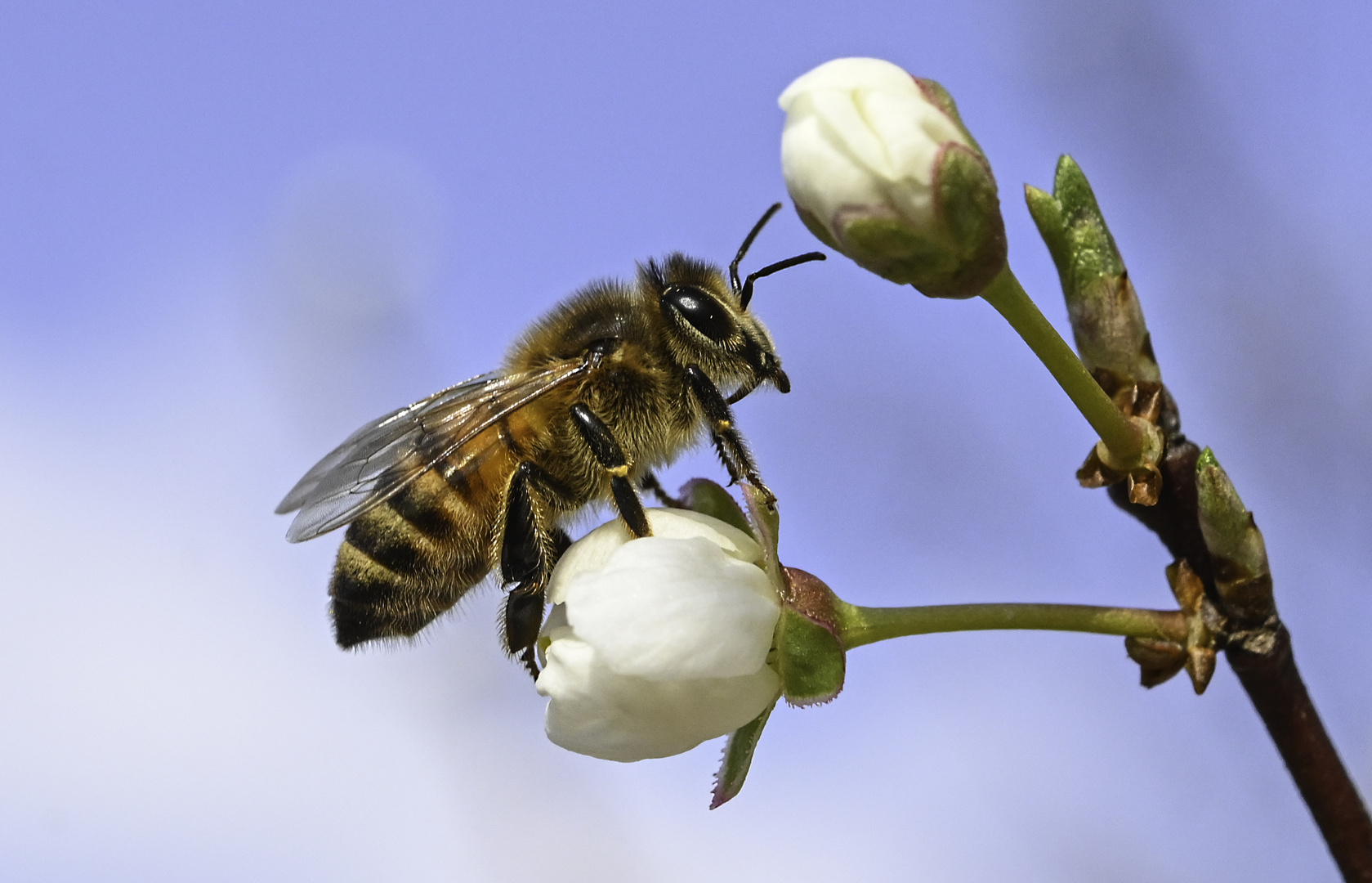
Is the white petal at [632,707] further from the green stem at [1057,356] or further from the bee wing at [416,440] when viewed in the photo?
the green stem at [1057,356]

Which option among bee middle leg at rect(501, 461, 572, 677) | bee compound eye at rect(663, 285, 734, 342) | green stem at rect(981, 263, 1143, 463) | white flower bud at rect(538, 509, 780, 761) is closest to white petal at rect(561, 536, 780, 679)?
white flower bud at rect(538, 509, 780, 761)

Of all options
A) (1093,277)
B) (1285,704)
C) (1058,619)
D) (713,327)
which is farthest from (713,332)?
(1285,704)

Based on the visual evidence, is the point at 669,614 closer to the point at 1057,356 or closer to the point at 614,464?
the point at 614,464

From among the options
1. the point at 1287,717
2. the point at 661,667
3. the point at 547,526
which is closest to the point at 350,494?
the point at 547,526

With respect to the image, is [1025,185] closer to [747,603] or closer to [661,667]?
[747,603]

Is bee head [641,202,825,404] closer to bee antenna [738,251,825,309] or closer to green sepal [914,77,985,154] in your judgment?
bee antenna [738,251,825,309]

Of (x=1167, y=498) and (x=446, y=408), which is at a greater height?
(x=446, y=408)
